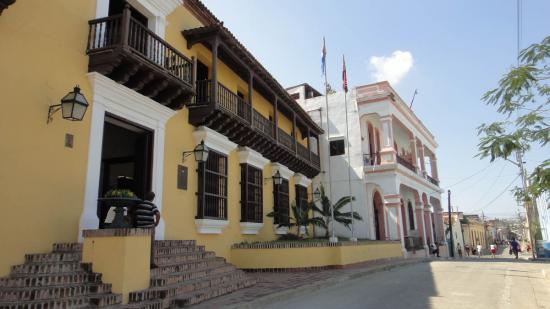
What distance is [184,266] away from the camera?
318 inches

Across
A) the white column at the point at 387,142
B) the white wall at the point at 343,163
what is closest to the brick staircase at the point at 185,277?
the white wall at the point at 343,163

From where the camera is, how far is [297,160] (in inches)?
680

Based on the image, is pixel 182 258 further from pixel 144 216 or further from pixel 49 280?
pixel 49 280

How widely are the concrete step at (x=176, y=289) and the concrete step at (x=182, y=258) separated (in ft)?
2.17

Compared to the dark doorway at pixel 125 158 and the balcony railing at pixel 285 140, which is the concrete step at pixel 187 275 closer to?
the dark doorway at pixel 125 158

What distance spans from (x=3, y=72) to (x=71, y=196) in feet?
7.55

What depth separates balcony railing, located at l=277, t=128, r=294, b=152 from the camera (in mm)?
15820

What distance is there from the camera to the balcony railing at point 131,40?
7.61 meters

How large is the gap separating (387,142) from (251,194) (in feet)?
35.2

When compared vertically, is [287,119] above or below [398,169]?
above

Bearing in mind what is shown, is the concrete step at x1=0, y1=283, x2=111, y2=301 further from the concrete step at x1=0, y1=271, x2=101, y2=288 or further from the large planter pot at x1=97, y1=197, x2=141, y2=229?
the large planter pot at x1=97, y1=197, x2=141, y2=229

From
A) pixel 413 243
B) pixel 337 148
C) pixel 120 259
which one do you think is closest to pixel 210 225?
pixel 120 259

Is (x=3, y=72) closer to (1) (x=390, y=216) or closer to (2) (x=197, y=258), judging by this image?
(2) (x=197, y=258)

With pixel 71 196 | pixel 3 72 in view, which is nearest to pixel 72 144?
pixel 71 196
